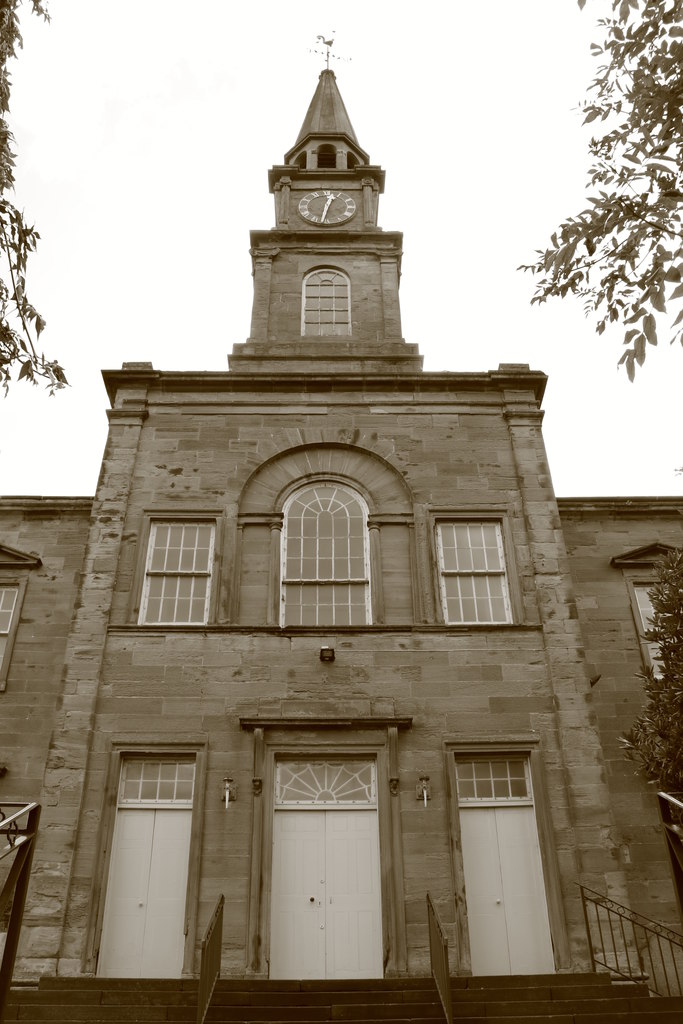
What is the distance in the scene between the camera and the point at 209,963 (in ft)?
31.5

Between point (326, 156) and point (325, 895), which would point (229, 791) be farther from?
point (326, 156)

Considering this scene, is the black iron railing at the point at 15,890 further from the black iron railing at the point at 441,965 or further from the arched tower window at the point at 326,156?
the arched tower window at the point at 326,156

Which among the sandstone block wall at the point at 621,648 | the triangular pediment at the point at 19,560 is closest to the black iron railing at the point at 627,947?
the sandstone block wall at the point at 621,648

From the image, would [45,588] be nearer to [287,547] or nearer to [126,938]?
[287,547]

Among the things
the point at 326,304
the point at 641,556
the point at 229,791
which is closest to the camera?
the point at 229,791

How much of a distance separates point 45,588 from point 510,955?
9.06 meters

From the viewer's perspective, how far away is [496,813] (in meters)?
12.7

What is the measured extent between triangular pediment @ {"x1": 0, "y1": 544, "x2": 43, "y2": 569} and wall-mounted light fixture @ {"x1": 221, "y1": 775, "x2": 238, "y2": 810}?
5.40 metres

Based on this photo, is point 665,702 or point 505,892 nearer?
point 505,892

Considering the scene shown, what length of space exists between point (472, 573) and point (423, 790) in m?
3.68

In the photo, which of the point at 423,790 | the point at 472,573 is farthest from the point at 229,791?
the point at 472,573

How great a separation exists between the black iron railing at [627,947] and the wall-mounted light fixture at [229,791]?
466 centimetres

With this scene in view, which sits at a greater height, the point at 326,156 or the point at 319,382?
the point at 326,156

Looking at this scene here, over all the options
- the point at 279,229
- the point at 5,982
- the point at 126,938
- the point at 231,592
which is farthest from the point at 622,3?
the point at 279,229
